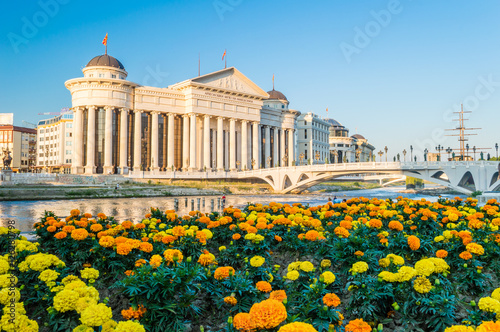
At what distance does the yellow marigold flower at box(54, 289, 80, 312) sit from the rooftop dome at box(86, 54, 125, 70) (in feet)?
290

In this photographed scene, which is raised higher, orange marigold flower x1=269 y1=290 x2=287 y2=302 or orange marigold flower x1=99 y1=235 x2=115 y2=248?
orange marigold flower x1=99 y1=235 x2=115 y2=248

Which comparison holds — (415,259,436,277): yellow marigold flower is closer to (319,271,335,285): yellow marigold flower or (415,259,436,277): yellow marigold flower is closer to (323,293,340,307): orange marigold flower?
(319,271,335,285): yellow marigold flower

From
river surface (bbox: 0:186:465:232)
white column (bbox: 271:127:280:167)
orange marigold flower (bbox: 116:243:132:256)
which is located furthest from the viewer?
white column (bbox: 271:127:280:167)

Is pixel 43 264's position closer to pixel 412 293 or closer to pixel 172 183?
pixel 412 293

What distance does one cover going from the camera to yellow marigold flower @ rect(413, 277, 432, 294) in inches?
260

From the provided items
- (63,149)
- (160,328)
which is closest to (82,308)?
(160,328)

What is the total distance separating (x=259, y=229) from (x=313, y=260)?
5.55ft

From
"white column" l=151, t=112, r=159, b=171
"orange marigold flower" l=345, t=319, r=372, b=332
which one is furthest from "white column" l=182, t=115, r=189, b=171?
"orange marigold flower" l=345, t=319, r=372, b=332

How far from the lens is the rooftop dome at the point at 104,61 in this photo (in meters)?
85.9

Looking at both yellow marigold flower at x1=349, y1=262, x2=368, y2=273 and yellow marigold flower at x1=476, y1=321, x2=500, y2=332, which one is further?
yellow marigold flower at x1=349, y1=262, x2=368, y2=273

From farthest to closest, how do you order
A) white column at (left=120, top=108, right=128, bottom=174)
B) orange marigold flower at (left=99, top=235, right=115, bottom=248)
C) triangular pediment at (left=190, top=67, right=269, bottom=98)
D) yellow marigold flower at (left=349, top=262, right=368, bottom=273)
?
triangular pediment at (left=190, top=67, right=269, bottom=98) → white column at (left=120, top=108, right=128, bottom=174) → orange marigold flower at (left=99, top=235, right=115, bottom=248) → yellow marigold flower at (left=349, top=262, right=368, bottom=273)

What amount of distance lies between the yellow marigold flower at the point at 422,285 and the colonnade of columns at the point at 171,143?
264 ft

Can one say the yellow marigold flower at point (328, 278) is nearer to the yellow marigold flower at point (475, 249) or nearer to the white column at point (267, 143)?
the yellow marigold flower at point (475, 249)

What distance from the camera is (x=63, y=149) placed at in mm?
112438
